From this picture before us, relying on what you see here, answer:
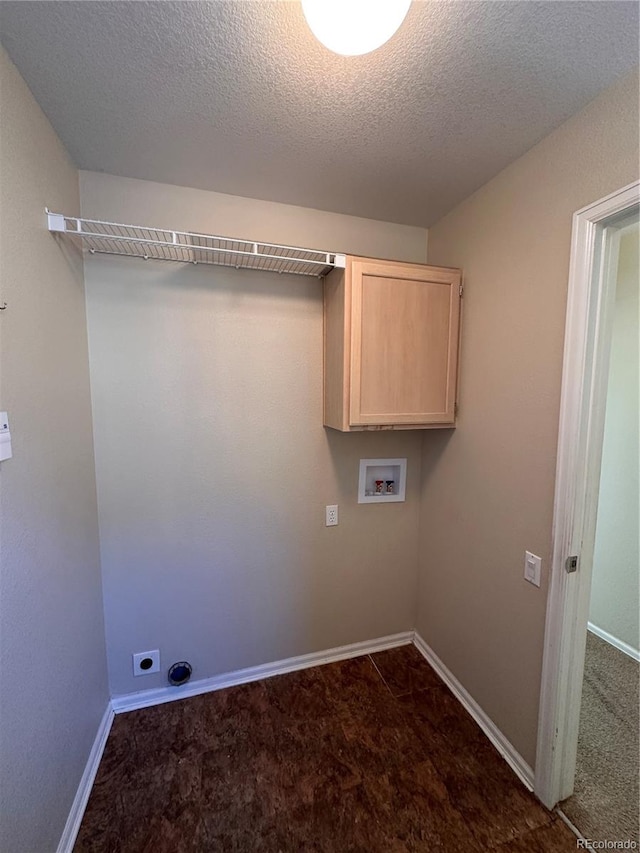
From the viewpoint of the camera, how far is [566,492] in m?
1.17

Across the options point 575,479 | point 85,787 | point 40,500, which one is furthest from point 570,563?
point 85,787

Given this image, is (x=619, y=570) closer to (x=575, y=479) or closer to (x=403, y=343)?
(x=575, y=479)

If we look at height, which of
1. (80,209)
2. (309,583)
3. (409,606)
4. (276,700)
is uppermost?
(80,209)

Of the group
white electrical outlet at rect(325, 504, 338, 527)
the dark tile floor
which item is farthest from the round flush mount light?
the dark tile floor

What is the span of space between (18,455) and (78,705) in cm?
107

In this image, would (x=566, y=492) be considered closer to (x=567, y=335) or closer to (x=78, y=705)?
(x=567, y=335)

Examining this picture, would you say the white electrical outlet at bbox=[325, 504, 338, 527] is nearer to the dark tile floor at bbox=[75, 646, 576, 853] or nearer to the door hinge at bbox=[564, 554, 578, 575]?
the dark tile floor at bbox=[75, 646, 576, 853]

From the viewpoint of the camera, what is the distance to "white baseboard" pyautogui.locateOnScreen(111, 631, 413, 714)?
65.6 inches

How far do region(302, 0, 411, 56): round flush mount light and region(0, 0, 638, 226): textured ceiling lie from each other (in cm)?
17

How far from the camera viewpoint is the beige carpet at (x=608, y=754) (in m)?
1.21

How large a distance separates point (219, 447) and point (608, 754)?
90.1 inches

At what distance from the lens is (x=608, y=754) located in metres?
1.44

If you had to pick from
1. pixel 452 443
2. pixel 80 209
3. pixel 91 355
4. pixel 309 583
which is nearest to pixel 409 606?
pixel 309 583

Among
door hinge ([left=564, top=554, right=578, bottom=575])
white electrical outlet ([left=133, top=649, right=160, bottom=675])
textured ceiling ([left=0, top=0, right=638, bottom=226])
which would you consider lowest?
white electrical outlet ([left=133, top=649, right=160, bottom=675])
